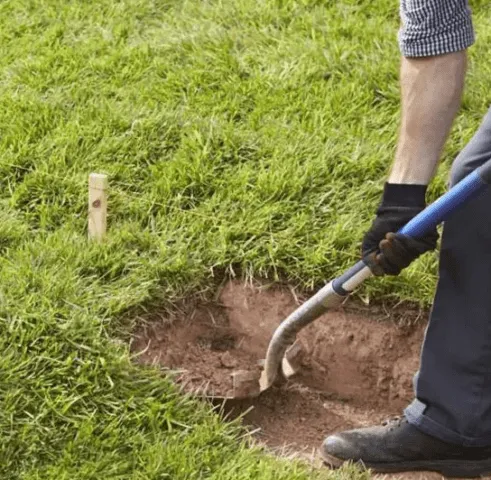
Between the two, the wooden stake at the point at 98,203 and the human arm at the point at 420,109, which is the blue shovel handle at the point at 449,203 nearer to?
the human arm at the point at 420,109

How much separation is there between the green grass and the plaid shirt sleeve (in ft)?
3.57

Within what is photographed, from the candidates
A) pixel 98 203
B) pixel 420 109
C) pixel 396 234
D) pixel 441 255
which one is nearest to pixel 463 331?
pixel 441 255

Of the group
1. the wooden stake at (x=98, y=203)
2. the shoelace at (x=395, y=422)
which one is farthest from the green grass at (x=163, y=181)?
the shoelace at (x=395, y=422)

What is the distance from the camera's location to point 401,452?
11.3 feet

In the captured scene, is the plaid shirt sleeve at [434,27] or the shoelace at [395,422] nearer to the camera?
the plaid shirt sleeve at [434,27]

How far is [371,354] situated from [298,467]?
68cm

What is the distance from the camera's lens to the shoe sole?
3.41 m

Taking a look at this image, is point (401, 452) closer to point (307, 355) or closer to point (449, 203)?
point (307, 355)

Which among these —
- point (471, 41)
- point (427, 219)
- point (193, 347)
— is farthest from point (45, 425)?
point (471, 41)

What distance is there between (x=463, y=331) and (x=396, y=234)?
370 millimetres

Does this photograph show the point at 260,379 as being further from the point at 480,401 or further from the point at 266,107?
the point at 266,107

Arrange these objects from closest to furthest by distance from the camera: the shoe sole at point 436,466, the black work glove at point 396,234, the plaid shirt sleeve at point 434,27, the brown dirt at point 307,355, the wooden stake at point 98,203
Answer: the plaid shirt sleeve at point 434,27
the black work glove at point 396,234
the shoe sole at point 436,466
the brown dirt at point 307,355
the wooden stake at point 98,203

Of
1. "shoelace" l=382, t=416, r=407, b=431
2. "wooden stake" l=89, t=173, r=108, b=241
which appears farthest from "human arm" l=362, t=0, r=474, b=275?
"wooden stake" l=89, t=173, r=108, b=241

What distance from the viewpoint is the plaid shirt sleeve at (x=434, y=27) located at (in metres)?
3.07
